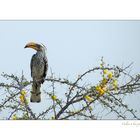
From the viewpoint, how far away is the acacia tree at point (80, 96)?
178 centimetres

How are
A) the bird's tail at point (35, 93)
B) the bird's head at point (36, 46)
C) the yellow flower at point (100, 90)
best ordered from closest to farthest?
the yellow flower at point (100, 90), the bird's tail at point (35, 93), the bird's head at point (36, 46)

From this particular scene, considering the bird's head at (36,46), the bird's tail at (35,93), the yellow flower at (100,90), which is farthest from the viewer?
the bird's head at (36,46)

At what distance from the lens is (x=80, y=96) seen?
70.3 inches

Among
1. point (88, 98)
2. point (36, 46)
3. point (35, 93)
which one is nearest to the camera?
point (88, 98)

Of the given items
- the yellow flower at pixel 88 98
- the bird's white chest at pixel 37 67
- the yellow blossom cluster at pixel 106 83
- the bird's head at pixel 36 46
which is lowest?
the yellow flower at pixel 88 98

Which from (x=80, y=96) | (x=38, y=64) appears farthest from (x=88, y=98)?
(x=38, y=64)

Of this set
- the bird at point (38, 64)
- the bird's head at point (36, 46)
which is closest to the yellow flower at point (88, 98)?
the bird at point (38, 64)

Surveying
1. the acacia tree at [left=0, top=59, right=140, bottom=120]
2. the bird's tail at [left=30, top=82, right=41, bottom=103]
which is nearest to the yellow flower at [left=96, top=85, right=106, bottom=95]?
the acacia tree at [left=0, top=59, right=140, bottom=120]

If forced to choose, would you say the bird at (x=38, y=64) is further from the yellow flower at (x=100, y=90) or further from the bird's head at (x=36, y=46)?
the yellow flower at (x=100, y=90)

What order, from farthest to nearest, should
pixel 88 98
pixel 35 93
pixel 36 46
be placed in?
pixel 36 46, pixel 35 93, pixel 88 98

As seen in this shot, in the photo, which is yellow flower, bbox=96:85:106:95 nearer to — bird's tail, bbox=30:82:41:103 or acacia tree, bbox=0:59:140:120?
acacia tree, bbox=0:59:140:120

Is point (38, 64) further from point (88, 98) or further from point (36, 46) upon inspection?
point (88, 98)
